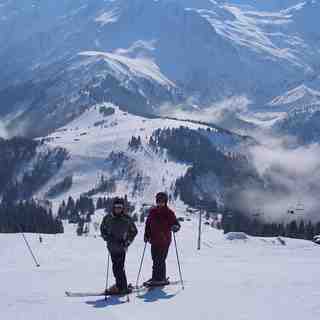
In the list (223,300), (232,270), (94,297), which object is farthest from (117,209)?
(232,270)

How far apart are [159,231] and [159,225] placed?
0.21 meters

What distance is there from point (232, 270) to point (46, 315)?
486 inches

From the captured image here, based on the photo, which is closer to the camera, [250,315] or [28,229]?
[250,315]

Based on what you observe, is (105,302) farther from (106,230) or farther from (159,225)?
(159,225)

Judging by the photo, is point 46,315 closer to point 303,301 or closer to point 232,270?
point 303,301

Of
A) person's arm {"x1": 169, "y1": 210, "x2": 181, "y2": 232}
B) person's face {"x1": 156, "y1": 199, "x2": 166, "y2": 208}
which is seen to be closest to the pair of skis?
person's arm {"x1": 169, "y1": 210, "x2": 181, "y2": 232}

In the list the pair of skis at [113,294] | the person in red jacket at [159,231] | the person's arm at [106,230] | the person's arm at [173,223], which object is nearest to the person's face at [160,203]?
the person in red jacket at [159,231]

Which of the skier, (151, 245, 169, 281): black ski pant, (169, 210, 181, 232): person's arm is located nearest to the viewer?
the skier

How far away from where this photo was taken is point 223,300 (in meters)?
19.4

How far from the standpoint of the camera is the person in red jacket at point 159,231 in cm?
2173

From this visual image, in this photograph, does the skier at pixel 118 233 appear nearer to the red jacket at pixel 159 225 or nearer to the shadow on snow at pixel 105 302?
the shadow on snow at pixel 105 302

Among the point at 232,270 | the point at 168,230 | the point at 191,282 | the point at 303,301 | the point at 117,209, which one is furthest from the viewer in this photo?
the point at 232,270

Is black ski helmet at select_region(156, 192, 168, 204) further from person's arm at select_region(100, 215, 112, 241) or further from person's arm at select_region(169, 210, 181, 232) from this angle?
person's arm at select_region(100, 215, 112, 241)

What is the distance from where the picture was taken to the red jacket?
21.8 m
